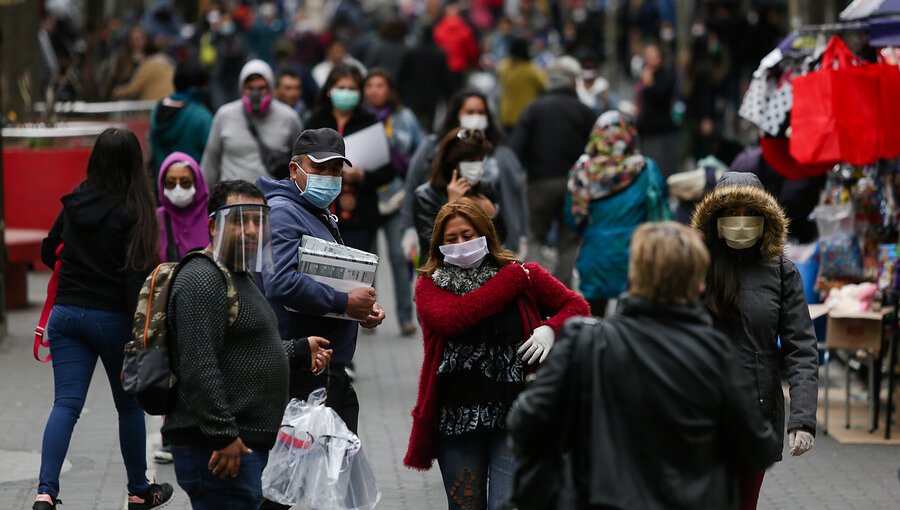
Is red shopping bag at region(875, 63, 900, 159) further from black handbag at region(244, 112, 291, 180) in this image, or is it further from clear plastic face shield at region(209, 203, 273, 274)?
clear plastic face shield at region(209, 203, 273, 274)

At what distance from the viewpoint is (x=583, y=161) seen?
10.3 metres

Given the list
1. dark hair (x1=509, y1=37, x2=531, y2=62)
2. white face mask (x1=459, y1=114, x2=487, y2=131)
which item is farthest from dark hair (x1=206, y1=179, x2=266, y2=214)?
dark hair (x1=509, y1=37, x2=531, y2=62)

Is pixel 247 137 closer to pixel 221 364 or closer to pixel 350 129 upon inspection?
pixel 350 129

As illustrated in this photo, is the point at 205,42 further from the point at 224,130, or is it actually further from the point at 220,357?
the point at 220,357

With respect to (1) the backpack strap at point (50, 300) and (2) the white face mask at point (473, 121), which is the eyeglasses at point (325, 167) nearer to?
(1) the backpack strap at point (50, 300)

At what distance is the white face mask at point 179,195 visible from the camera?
25.4ft

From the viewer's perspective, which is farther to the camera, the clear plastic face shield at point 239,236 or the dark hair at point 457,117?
the dark hair at point 457,117

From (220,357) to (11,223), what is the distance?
996 centimetres

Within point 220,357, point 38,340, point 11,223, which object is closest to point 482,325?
point 220,357

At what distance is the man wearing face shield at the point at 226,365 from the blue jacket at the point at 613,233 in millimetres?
5263

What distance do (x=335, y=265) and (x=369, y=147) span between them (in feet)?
14.3

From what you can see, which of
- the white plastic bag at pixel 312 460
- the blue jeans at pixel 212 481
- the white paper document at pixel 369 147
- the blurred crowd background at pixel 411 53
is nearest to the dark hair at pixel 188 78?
the white paper document at pixel 369 147

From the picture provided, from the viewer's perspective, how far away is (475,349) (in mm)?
5785

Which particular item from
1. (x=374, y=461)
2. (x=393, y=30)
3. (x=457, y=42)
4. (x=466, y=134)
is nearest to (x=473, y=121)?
(x=466, y=134)
